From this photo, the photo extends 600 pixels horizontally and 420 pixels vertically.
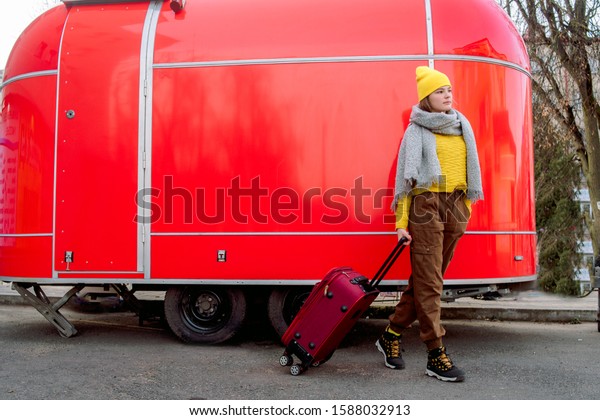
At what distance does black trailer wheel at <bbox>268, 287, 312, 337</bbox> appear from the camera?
5.09 metres

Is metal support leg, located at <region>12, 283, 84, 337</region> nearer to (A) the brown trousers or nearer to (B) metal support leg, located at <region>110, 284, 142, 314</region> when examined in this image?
(B) metal support leg, located at <region>110, 284, 142, 314</region>

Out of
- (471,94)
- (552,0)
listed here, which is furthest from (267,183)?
(552,0)

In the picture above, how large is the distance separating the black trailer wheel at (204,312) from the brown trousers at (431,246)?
167 centimetres

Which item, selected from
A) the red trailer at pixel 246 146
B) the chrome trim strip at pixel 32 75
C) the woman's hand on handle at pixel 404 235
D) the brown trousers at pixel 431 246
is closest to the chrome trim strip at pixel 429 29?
the red trailer at pixel 246 146

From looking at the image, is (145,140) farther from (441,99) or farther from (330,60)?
(441,99)

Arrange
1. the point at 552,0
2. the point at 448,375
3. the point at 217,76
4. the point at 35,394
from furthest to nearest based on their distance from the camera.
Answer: the point at 552,0, the point at 217,76, the point at 448,375, the point at 35,394

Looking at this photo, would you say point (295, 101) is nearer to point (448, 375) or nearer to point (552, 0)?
point (448, 375)

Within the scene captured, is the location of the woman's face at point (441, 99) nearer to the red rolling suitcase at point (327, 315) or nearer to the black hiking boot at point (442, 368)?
the red rolling suitcase at point (327, 315)

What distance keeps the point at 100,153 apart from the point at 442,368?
11.2 ft

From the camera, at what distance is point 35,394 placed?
3764mm

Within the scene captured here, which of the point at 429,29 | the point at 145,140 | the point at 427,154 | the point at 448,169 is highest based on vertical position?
the point at 429,29

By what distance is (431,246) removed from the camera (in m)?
4.06

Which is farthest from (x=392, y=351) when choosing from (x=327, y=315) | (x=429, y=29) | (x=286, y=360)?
(x=429, y=29)

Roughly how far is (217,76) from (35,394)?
2.91m
